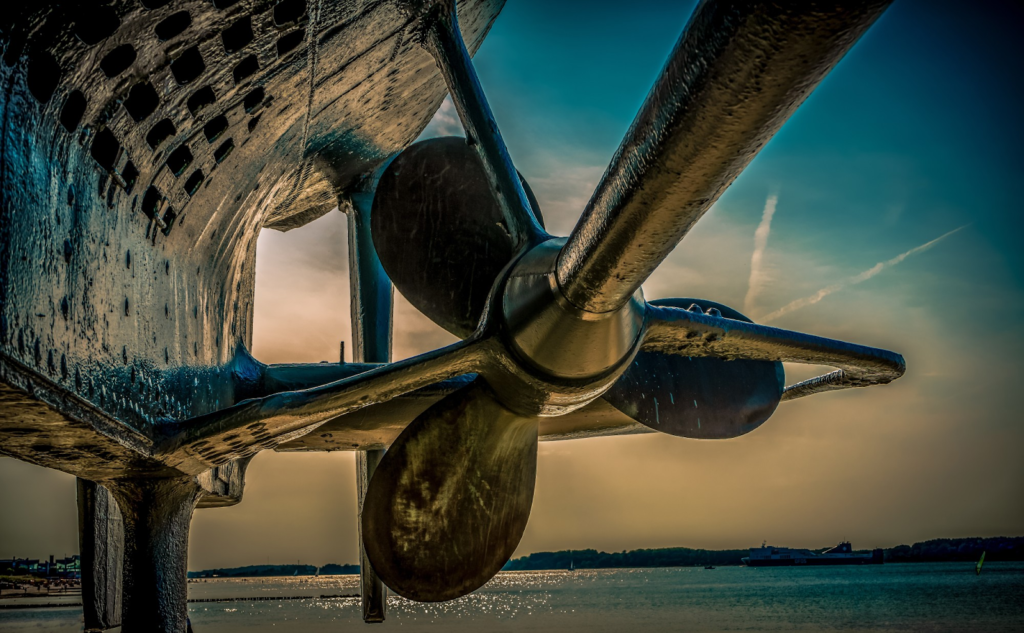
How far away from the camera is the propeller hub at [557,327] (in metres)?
3.97

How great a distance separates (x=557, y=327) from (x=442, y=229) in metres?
1.55

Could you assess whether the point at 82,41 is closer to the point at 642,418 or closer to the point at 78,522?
the point at 642,418

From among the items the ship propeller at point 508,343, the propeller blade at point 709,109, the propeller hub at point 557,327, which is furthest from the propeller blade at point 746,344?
the propeller blade at point 709,109

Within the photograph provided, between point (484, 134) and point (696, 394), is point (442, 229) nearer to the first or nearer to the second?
point (484, 134)

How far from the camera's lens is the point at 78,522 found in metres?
7.62

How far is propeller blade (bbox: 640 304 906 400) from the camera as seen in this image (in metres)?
4.51

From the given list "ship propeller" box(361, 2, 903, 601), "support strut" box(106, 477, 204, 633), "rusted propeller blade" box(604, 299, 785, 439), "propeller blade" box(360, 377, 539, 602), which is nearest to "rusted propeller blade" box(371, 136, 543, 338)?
"ship propeller" box(361, 2, 903, 601)

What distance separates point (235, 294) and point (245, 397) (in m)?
0.74

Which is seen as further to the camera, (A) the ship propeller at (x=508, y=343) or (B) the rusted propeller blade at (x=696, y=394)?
(B) the rusted propeller blade at (x=696, y=394)

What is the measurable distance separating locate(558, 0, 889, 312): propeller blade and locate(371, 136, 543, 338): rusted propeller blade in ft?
7.48

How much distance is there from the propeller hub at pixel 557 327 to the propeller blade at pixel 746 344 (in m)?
0.25

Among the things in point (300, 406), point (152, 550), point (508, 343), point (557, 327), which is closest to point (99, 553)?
point (152, 550)

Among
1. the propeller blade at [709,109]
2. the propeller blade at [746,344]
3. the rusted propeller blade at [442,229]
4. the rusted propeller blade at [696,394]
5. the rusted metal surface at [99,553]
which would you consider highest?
the rusted propeller blade at [442,229]

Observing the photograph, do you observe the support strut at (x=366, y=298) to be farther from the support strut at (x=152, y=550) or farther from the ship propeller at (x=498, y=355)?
the ship propeller at (x=498, y=355)
